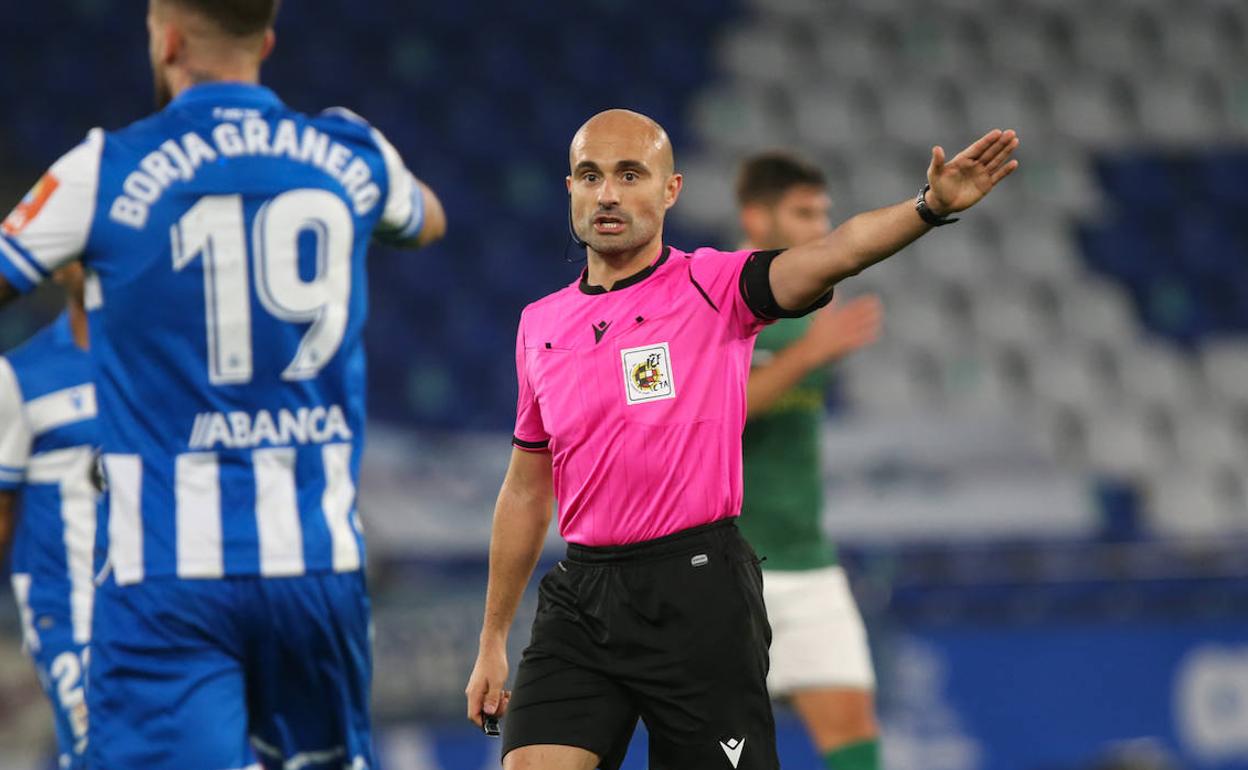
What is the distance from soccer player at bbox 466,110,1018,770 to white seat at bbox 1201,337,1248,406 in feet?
31.0

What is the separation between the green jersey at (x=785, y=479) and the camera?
18.0 ft

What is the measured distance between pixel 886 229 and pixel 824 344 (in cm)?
142

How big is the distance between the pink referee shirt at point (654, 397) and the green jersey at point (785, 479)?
1769 mm

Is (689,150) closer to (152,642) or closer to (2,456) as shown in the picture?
(2,456)

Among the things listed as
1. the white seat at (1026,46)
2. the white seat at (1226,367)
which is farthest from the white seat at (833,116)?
the white seat at (1226,367)

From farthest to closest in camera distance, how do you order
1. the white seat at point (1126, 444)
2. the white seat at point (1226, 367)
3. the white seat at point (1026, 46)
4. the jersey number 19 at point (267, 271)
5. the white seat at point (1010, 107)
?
the white seat at point (1026, 46) < the white seat at point (1010, 107) < the white seat at point (1226, 367) < the white seat at point (1126, 444) < the jersey number 19 at point (267, 271)

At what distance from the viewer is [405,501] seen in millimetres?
10070

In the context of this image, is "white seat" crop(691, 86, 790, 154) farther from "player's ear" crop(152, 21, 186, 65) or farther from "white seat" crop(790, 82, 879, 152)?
"player's ear" crop(152, 21, 186, 65)

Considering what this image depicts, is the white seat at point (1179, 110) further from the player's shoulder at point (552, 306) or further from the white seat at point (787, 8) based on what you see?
the player's shoulder at point (552, 306)

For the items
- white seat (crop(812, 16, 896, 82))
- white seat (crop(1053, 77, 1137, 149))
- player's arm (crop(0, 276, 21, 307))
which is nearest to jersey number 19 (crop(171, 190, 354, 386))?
player's arm (crop(0, 276, 21, 307))

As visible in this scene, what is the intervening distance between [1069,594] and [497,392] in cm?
379

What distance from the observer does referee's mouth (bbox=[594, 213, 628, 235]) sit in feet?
11.9

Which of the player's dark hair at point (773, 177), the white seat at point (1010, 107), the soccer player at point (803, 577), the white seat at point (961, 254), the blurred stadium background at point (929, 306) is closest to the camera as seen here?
the soccer player at point (803, 577)

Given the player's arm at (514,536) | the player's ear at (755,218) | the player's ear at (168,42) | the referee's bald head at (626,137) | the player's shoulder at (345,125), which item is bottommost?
the player's arm at (514,536)
